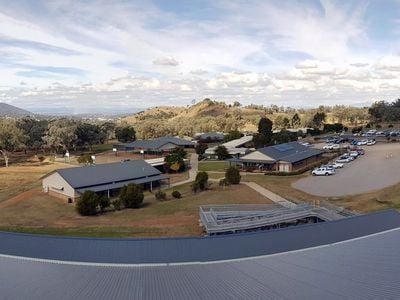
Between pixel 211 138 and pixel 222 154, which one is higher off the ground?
pixel 211 138

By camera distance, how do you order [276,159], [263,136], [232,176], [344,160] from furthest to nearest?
[263,136]
[344,160]
[276,159]
[232,176]

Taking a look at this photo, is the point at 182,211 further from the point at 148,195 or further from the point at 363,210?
the point at 363,210

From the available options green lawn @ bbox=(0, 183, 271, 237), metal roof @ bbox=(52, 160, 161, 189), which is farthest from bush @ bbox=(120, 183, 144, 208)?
metal roof @ bbox=(52, 160, 161, 189)

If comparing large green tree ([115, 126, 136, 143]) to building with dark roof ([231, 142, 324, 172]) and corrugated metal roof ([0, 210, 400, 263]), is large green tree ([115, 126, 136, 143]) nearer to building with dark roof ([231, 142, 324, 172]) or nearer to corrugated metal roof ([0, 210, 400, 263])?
building with dark roof ([231, 142, 324, 172])

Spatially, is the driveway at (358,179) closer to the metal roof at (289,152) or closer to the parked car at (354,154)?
the parked car at (354,154)

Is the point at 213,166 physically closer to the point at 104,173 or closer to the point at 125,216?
the point at 104,173

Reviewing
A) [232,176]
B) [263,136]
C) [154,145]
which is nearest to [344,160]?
[263,136]
